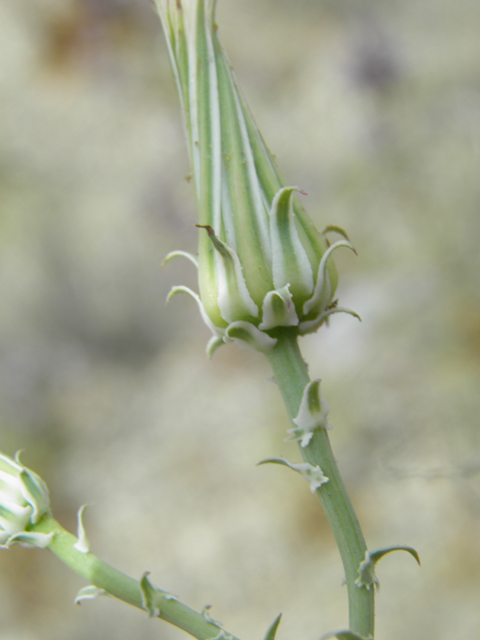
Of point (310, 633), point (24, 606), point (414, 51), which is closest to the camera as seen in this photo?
point (310, 633)

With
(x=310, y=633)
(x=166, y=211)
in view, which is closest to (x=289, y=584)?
(x=310, y=633)

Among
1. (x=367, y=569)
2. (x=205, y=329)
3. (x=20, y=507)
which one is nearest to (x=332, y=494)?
(x=367, y=569)

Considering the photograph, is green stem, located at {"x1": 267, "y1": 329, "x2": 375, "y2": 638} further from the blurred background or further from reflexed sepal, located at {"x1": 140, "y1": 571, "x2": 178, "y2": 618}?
the blurred background

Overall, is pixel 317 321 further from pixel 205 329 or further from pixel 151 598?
pixel 205 329

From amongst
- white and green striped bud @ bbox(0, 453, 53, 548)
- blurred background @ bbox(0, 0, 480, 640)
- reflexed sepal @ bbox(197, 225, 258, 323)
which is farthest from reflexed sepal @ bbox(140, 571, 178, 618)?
blurred background @ bbox(0, 0, 480, 640)

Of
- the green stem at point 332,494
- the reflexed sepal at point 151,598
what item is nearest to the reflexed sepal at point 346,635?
the green stem at point 332,494

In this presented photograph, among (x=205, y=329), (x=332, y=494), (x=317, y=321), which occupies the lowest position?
(x=332, y=494)

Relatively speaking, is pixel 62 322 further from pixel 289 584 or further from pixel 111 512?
pixel 289 584
